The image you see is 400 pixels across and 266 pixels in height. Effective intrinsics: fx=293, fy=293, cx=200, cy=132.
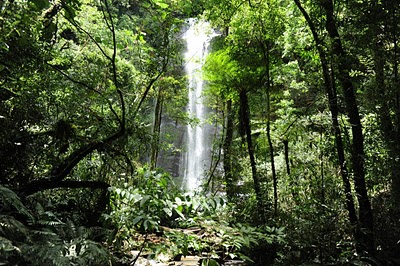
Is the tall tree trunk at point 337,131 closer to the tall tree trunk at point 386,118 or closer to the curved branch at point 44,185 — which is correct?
the tall tree trunk at point 386,118

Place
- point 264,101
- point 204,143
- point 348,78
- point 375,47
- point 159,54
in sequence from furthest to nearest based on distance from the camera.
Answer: point 204,143 < point 264,101 < point 159,54 < point 348,78 < point 375,47

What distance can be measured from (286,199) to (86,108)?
4217 millimetres

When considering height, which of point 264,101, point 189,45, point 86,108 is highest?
point 189,45

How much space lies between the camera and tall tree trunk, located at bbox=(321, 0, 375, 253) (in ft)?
9.91

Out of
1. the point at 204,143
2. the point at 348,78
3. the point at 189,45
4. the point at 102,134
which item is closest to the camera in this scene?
the point at 348,78

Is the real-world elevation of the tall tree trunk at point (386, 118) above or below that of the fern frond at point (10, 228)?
above

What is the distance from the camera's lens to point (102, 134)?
391cm

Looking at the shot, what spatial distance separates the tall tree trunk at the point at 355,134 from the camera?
9.91 ft

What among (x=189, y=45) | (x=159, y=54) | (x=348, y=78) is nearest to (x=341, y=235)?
(x=348, y=78)

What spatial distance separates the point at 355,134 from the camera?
3180mm

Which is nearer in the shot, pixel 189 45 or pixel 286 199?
pixel 286 199

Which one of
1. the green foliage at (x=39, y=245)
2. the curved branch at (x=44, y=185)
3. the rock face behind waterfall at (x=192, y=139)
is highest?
the rock face behind waterfall at (x=192, y=139)

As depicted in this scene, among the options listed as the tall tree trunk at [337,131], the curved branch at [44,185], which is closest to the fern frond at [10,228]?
the curved branch at [44,185]

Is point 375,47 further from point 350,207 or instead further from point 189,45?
point 189,45
